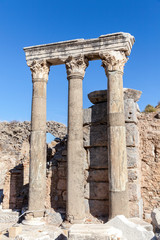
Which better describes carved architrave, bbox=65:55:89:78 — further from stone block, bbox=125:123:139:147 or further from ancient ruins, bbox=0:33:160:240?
stone block, bbox=125:123:139:147

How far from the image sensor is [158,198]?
8.57 m

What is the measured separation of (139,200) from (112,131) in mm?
2498

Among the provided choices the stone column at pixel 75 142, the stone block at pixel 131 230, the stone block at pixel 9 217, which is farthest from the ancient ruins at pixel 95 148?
the stone block at pixel 131 230

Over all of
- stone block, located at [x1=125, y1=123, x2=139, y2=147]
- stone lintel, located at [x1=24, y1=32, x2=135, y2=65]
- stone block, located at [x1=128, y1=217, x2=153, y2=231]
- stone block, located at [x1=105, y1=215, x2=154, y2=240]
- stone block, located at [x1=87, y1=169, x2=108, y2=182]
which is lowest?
stone block, located at [x1=128, y1=217, x2=153, y2=231]

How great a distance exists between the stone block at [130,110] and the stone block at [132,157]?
3.32ft

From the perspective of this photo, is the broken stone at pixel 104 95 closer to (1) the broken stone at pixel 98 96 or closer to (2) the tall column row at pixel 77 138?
(1) the broken stone at pixel 98 96

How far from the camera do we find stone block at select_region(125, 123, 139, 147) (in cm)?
852

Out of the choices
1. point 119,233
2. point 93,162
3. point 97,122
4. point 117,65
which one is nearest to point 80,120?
point 97,122

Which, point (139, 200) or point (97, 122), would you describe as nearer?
point (139, 200)

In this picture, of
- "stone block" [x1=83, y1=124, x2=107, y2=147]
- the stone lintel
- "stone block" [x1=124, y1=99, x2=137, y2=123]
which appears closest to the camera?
the stone lintel

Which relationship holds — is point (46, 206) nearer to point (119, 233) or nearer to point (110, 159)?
point (110, 159)

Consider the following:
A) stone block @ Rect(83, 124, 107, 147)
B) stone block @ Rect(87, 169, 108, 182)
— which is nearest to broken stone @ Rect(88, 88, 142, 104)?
stone block @ Rect(83, 124, 107, 147)

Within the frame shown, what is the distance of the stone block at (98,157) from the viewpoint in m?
8.87

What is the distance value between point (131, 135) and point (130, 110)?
35.3 inches
